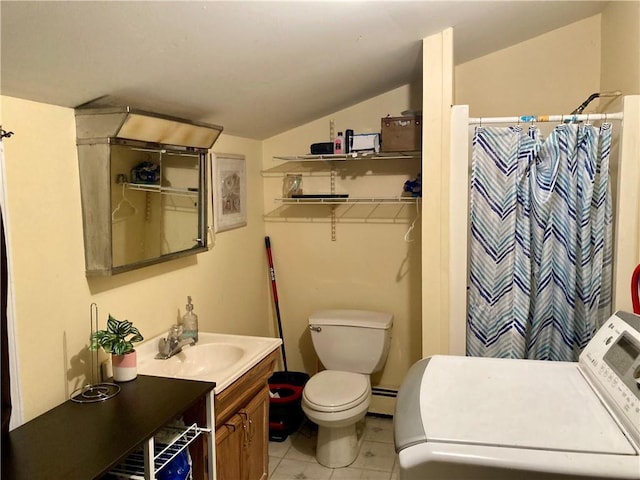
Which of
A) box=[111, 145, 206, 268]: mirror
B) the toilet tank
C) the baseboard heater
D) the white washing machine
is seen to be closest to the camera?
the white washing machine

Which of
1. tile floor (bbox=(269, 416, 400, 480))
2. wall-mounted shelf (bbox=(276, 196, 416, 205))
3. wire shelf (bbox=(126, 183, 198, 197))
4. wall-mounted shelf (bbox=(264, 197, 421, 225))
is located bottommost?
tile floor (bbox=(269, 416, 400, 480))

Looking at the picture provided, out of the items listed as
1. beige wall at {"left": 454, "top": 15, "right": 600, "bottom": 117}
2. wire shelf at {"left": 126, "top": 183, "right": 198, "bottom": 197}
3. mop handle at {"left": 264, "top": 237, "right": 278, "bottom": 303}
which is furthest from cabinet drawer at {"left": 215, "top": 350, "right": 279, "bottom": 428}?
beige wall at {"left": 454, "top": 15, "right": 600, "bottom": 117}

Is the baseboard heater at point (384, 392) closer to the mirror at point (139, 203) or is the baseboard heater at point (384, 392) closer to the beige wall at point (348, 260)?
the beige wall at point (348, 260)

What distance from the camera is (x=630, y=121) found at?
1959 millimetres

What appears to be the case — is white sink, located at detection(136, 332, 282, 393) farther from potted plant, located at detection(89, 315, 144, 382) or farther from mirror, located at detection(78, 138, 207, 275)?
mirror, located at detection(78, 138, 207, 275)

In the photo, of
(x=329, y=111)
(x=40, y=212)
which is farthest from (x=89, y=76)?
(x=329, y=111)

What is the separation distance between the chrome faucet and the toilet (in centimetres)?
85

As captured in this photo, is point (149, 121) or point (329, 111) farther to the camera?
point (329, 111)

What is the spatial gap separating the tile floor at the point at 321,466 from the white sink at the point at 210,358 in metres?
0.85

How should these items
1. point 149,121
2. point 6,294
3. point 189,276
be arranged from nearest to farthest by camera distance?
point 6,294 < point 149,121 < point 189,276

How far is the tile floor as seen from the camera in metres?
2.72

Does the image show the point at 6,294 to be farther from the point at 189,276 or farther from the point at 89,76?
the point at 189,276

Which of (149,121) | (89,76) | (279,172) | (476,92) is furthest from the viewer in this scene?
(279,172)

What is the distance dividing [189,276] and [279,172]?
117 cm
